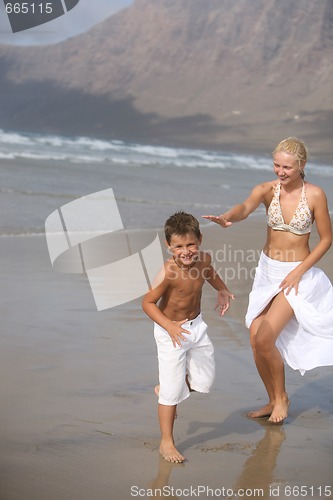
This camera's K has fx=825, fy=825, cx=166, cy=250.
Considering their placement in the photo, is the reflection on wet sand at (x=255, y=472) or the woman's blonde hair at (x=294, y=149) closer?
the reflection on wet sand at (x=255, y=472)

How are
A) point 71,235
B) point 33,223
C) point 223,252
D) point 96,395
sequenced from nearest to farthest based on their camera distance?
1. point 96,395
2. point 223,252
3. point 71,235
4. point 33,223

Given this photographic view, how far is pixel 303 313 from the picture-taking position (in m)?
4.48

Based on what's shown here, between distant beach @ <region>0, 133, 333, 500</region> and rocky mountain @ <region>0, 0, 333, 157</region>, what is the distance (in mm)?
62292

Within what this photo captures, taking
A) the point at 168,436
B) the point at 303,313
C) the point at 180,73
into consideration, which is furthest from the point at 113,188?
the point at 180,73

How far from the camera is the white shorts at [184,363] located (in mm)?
3922

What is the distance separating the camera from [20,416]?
13.7 feet

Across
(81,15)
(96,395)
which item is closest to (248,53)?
(81,15)

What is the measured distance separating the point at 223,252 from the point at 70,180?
8.35 meters

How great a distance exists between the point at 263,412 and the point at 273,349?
34 centimetres

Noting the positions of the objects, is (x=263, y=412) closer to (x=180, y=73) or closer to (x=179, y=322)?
(x=179, y=322)

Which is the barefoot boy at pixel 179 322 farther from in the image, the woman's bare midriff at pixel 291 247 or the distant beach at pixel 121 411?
the woman's bare midriff at pixel 291 247

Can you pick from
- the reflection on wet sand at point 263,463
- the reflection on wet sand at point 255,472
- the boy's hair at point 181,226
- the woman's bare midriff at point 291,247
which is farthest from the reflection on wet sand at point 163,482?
the woman's bare midriff at point 291,247

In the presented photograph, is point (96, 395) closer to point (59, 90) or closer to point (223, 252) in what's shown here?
point (223, 252)

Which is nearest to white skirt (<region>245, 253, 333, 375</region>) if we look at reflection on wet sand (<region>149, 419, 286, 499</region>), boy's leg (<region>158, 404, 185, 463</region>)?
reflection on wet sand (<region>149, 419, 286, 499</region>)
